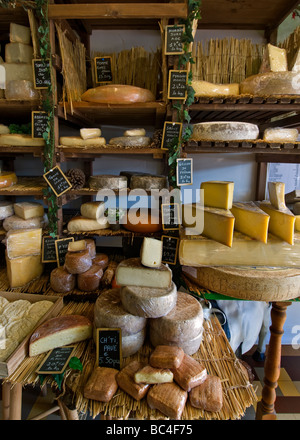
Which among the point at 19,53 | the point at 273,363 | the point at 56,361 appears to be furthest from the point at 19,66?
the point at 273,363

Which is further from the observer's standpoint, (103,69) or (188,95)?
(103,69)

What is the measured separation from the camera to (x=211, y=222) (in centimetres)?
164

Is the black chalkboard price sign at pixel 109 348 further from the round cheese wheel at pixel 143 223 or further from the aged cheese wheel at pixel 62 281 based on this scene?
the round cheese wheel at pixel 143 223

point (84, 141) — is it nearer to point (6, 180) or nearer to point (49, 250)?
point (6, 180)

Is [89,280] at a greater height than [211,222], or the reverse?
[211,222]

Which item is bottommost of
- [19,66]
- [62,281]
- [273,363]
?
[273,363]

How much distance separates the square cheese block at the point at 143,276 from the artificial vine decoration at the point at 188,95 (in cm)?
78

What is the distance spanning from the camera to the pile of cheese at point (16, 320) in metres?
1.33

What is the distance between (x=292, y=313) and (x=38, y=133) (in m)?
2.80

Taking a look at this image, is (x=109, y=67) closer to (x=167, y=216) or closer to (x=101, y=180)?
(x=101, y=180)

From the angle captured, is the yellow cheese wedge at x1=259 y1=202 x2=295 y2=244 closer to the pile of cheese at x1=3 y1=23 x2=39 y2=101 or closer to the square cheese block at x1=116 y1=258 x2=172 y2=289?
the square cheese block at x1=116 y1=258 x2=172 y2=289

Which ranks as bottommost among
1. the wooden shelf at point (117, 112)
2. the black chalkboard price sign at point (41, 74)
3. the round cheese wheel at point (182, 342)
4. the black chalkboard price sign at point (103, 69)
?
the round cheese wheel at point (182, 342)

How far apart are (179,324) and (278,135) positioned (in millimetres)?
1380

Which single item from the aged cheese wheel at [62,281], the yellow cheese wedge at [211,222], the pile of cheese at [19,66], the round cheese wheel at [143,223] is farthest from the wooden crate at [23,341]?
the pile of cheese at [19,66]
